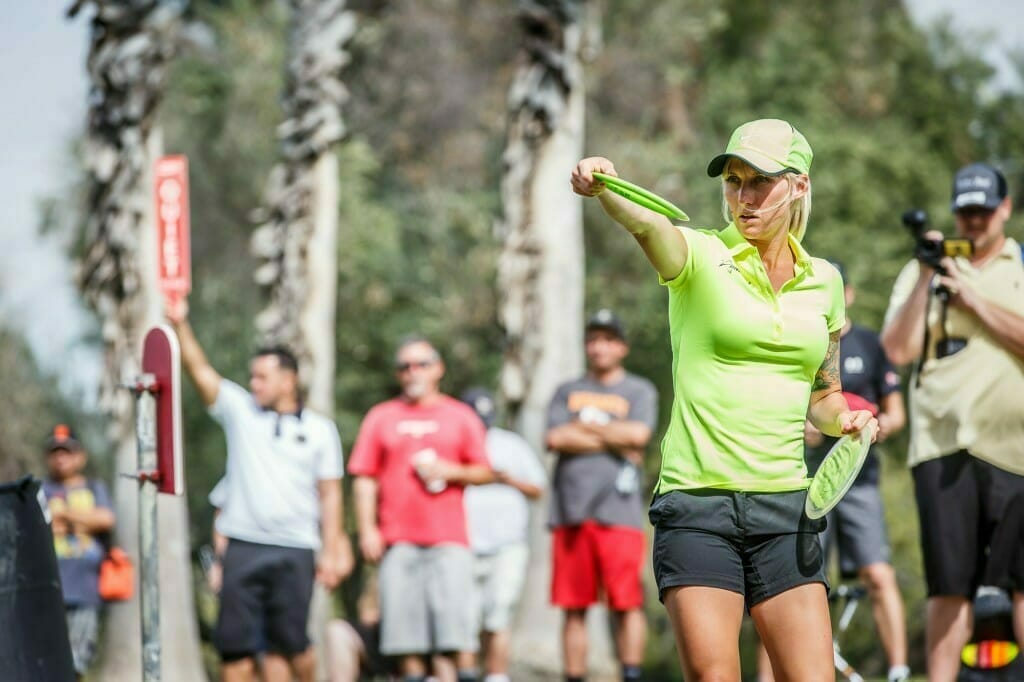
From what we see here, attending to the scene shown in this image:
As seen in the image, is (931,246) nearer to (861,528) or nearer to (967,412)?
(967,412)

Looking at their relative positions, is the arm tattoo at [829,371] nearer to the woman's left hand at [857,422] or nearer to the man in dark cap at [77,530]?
the woman's left hand at [857,422]

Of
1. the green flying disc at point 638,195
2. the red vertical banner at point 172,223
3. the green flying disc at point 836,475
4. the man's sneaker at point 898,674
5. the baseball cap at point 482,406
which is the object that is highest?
the red vertical banner at point 172,223

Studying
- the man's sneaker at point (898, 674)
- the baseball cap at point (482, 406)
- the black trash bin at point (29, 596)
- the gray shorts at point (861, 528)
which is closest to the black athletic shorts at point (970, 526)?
the man's sneaker at point (898, 674)

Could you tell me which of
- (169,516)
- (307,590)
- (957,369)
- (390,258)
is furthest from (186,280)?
(390,258)

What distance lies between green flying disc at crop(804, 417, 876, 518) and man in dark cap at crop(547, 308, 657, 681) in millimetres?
5285

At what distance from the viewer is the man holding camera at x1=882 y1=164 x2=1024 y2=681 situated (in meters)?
7.65

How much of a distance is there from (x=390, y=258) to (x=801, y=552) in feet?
69.2

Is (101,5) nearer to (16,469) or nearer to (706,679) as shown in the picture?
(706,679)

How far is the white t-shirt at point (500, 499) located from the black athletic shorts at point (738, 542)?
793 cm

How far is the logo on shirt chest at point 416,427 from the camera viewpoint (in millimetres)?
10336

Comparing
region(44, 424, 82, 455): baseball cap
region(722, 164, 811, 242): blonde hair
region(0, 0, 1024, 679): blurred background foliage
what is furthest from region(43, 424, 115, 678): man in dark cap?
region(0, 0, 1024, 679): blurred background foliage

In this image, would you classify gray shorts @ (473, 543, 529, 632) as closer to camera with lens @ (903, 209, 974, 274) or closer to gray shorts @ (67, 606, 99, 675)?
gray shorts @ (67, 606, 99, 675)

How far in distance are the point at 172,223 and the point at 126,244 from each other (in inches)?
217

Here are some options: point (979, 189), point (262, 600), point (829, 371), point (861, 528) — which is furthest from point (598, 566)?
point (829, 371)
